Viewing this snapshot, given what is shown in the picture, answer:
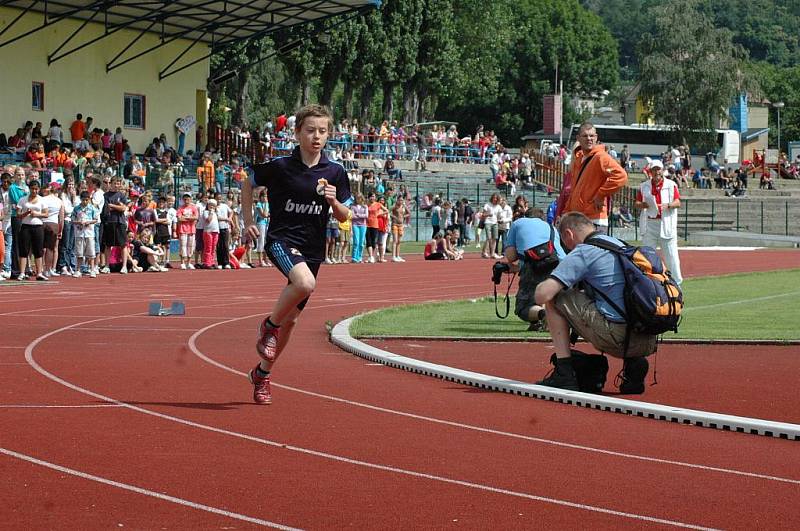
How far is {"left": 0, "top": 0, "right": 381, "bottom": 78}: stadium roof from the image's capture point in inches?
1496

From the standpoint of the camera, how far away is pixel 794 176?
74438 millimetres

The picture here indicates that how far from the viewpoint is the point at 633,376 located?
952 cm

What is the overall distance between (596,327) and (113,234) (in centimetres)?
1856

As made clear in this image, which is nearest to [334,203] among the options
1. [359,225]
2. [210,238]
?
[210,238]

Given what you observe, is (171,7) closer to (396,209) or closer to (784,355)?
(396,209)

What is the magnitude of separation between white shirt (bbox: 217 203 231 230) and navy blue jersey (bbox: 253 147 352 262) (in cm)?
2118

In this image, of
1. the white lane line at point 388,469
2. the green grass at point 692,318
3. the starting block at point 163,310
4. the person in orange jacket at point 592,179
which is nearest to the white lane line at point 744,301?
the green grass at point 692,318

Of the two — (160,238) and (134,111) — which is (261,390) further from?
(134,111)

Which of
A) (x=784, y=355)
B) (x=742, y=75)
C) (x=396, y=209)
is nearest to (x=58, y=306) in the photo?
(x=784, y=355)

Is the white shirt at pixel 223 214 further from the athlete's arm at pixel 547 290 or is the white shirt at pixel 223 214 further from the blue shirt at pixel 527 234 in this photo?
the athlete's arm at pixel 547 290

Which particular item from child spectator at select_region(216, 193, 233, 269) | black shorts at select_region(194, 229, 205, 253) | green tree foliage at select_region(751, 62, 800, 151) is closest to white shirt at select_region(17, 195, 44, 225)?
black shorts at select_region(194, 229, 205, 253)

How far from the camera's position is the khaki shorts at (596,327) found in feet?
30.7

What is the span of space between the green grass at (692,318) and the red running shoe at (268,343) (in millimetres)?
4654

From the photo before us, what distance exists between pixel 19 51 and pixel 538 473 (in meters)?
34.6
